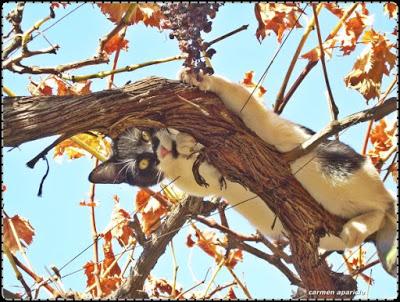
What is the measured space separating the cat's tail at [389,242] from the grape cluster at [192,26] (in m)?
1.84

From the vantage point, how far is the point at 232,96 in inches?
123

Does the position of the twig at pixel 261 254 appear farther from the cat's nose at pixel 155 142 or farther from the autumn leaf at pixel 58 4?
the autumn leaf at pixel 58 4

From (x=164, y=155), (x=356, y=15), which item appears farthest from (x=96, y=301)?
(x=356, y=15)

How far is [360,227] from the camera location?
11.0 ft

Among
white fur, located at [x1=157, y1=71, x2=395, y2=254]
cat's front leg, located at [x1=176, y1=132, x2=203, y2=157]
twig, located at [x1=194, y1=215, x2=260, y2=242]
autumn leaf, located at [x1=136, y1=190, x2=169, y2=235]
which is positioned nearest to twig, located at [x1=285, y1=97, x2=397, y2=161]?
white fur, located at [x1=157, y1=71, x2=395, y2=254]

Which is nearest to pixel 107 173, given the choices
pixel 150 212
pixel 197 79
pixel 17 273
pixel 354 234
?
pixel 150 212

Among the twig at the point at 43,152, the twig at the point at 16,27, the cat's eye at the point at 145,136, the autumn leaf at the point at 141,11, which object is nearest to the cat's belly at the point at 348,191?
the cat's eye at the point at 145,136

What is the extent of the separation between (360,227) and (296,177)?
1.68 feet

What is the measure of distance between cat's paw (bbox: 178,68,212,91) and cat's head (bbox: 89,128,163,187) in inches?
26.4

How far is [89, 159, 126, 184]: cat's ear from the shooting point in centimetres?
353

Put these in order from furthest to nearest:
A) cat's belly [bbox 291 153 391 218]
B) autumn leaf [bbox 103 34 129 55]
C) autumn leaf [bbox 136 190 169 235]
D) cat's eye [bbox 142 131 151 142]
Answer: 1. autumn leaf [bbox 136 190 169 235]
2. cat's eye [bbox 142 131 151 142]
3. autumn leaf [bbox 103 34 129 55]
4. cat's belly [bbox 291 153 391 218]

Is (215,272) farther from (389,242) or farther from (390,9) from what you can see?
(390,9)

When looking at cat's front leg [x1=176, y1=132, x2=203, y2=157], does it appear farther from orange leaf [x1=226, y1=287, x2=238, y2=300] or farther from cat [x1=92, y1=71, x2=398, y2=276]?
orange leaf [x1=226, y1=287, x2=238, y2=300]

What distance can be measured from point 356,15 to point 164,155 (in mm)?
1549
